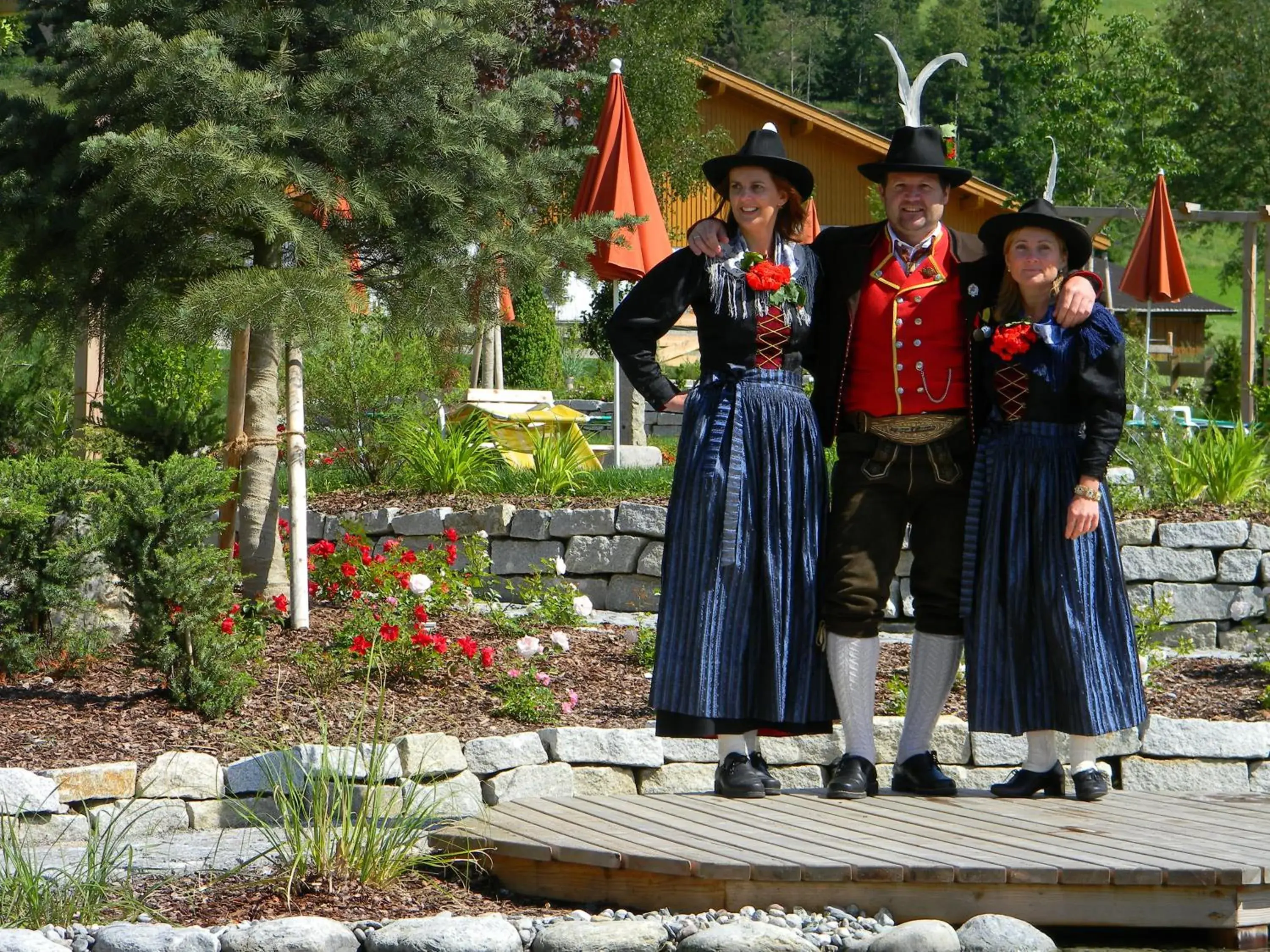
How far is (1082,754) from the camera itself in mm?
4293

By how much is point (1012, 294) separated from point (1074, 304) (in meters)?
0.19

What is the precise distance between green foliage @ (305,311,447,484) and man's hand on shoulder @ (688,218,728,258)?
4896 mm

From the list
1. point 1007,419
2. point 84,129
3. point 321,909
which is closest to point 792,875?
point 321,909

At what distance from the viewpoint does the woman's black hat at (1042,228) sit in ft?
13.9

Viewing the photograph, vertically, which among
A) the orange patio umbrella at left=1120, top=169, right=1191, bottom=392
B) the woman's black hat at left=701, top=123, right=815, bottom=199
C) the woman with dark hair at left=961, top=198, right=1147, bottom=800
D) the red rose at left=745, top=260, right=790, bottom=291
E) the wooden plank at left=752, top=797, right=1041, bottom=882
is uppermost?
the orange patio umbrella at left=1120, top=169, right=1191, bottom=392

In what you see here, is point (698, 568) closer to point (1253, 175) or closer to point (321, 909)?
point (321, 909)

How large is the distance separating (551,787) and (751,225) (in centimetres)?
192

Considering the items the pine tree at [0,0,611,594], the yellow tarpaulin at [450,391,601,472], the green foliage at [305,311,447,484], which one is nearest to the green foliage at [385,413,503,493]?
the green foliage at [305,311,447,484]

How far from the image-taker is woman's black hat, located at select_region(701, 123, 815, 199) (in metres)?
4.34

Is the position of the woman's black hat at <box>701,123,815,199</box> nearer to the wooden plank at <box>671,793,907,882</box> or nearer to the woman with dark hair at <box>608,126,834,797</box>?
the woman with dark hair at <box>608,126,834,797</box>

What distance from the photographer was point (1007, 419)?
4266 millimetres

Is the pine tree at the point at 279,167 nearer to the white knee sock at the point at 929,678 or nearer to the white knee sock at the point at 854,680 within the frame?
the white knee sock at the point at 854,680

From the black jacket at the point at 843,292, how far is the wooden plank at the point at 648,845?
125cm

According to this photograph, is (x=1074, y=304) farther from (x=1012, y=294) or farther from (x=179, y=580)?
(x=179, y=580)
